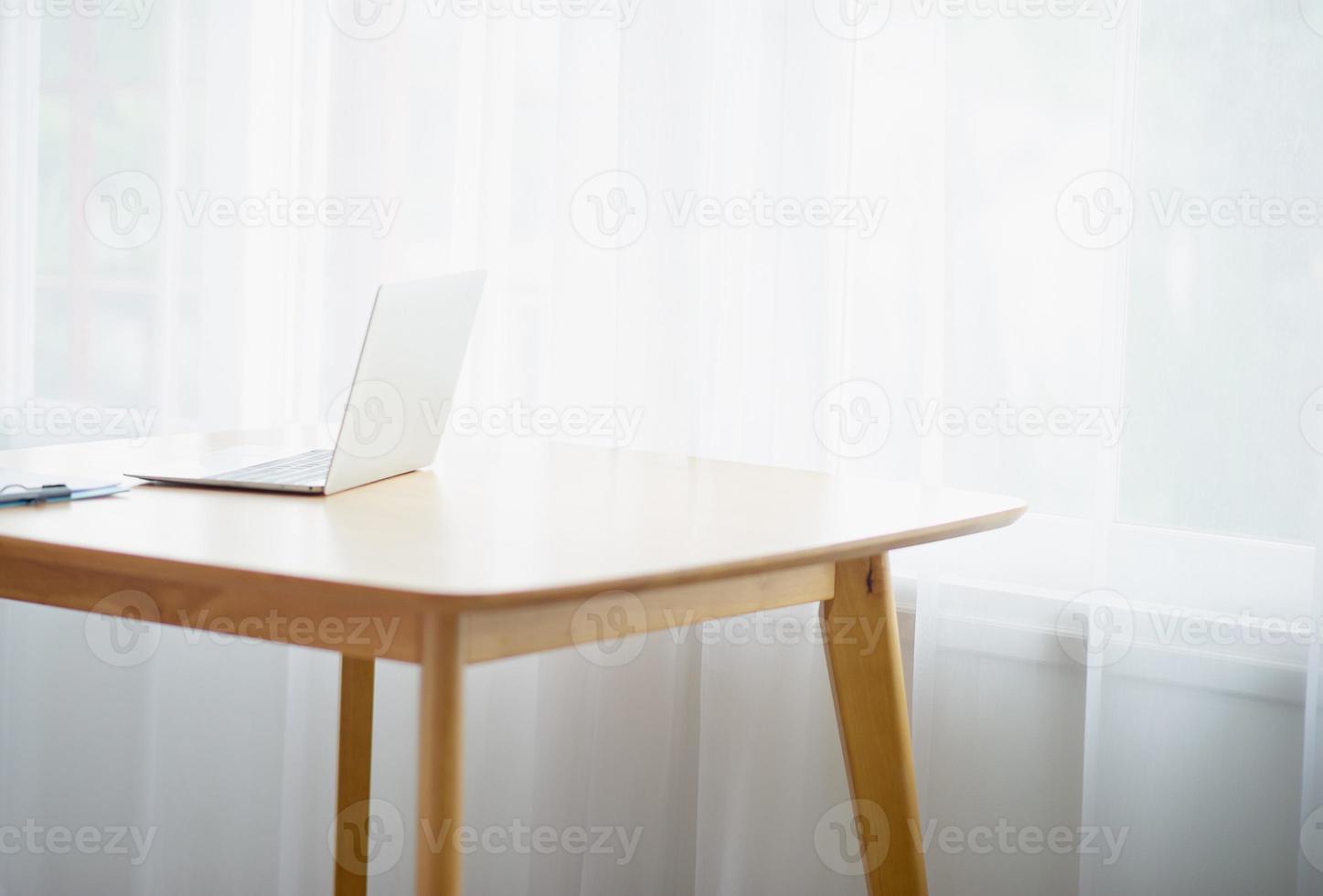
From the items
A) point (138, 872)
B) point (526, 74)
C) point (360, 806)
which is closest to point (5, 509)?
point (360, 806)

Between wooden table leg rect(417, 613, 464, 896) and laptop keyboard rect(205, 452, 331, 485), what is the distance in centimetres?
37

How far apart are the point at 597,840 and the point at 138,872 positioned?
78 cm

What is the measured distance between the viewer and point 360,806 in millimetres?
1533

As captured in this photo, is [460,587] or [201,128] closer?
[460,587]

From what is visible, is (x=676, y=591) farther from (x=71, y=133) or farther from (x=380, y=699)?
(x=71, y=133)
